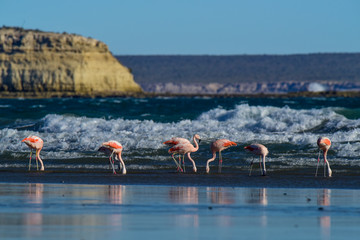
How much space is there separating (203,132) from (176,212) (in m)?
15.6

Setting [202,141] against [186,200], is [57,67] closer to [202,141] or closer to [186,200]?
[202,141]

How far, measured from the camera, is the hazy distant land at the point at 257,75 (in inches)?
6998

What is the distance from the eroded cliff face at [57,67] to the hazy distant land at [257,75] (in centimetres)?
6224

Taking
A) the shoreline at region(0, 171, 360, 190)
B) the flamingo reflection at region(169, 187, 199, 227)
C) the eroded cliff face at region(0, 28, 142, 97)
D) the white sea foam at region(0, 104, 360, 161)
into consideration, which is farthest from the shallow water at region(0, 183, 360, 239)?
the eroded cliff face at region(0, 28, 142, 97)

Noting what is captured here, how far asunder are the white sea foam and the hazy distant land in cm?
13890

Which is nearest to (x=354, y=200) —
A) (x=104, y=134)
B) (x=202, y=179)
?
(x=202, y=179)

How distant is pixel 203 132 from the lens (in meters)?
27.0

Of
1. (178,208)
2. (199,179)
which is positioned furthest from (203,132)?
(178,208)

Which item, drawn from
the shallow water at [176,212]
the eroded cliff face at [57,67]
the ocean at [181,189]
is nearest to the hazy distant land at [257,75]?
the eroded cliff face at [57,67]

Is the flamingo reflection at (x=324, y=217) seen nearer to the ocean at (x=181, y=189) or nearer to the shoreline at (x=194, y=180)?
the ocean at (x=181, y=189)

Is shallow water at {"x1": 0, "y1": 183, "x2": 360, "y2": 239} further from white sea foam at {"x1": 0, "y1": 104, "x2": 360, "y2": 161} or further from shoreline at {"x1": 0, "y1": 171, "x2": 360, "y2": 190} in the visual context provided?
white sea foam at {"x1": 0, "y1": 104, "x2": 360, "y2": 161}

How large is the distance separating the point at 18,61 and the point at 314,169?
93.8 metres

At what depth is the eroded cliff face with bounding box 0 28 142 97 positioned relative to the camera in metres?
107

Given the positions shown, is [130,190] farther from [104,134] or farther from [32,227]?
[104,134]
